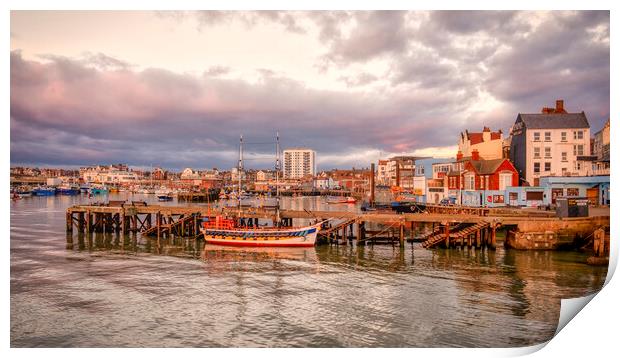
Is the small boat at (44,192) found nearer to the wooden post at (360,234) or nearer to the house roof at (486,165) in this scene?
the house roof at (486,165)

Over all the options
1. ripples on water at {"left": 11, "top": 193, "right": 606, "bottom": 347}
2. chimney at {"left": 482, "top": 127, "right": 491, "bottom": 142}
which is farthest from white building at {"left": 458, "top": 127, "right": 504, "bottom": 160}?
ripples on water at {"left": 11, "top": 193, "right": 606, "bottom": 347}

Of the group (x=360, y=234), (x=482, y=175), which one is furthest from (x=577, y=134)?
(x=360, y=234)

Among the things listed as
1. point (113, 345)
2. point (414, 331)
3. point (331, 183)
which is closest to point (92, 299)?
point (113, 345)

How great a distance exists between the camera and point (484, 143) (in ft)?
178

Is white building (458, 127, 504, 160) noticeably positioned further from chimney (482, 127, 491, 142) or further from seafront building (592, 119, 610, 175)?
seafront building (592, 119, 610, 175)

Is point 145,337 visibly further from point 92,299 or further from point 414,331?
point 414,331

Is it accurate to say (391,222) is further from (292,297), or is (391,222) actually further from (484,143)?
(484,143)

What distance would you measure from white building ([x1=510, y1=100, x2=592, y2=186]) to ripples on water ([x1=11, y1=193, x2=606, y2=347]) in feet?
61.3

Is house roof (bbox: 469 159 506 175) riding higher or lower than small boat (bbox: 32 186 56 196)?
higher

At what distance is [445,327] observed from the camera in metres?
15.3

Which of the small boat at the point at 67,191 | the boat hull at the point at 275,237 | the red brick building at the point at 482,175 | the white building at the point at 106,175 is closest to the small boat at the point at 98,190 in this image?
the small boat at the point at 67,191

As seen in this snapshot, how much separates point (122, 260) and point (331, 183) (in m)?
139

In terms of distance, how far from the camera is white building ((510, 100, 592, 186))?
143ft

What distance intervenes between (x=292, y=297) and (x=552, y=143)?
36.2m
